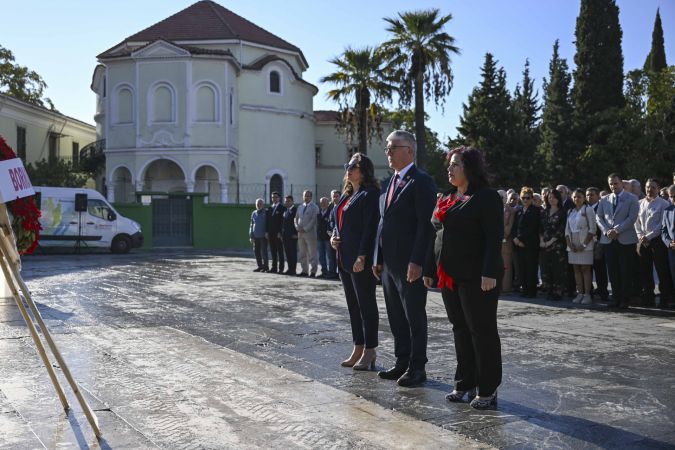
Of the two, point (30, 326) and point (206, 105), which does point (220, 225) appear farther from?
point (30, 326)

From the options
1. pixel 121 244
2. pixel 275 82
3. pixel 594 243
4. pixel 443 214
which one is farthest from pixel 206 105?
pixel 443 214

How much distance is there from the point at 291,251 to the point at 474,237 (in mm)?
15552

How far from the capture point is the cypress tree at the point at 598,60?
50.7m

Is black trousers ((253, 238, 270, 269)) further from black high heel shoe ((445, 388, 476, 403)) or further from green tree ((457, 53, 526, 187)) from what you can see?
green tree ((457, 53, 526, 187))

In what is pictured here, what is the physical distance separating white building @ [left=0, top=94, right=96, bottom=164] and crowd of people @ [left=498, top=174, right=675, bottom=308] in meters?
35.3

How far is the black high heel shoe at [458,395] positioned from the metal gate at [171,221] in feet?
110

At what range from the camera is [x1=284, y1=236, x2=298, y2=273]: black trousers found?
2141cm

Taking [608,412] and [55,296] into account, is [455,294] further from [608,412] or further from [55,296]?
[55,296]

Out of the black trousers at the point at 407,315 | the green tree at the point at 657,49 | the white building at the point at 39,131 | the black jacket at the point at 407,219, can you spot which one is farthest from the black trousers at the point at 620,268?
the green tree at the point at 657,49

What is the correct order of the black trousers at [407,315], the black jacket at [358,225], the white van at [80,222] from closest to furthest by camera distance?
the black trousers at [407,315] < the black jacket at [358,225] < the white van at [80,222]

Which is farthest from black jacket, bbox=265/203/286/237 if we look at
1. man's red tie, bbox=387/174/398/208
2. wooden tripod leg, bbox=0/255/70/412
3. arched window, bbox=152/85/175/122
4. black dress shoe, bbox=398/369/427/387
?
arched window, bbox=152/85/175/122

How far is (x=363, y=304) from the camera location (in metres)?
7.50

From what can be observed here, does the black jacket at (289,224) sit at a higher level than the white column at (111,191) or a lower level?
lower

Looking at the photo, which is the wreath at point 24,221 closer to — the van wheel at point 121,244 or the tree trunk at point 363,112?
the van wheel at point 121,244
